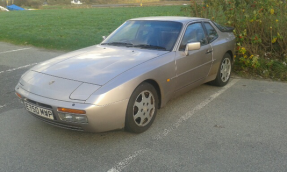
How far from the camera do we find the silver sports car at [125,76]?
3.20m

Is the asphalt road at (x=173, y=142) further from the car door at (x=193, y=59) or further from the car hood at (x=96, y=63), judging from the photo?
the car hood at (x=96, y=63)

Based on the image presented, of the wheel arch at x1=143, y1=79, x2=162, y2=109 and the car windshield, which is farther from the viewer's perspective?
the car windshield

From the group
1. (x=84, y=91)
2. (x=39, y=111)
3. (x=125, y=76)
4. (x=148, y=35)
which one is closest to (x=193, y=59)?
(x=148, y=35)

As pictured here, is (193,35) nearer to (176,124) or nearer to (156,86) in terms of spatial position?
(156,86)

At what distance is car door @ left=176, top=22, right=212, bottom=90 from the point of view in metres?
4.34

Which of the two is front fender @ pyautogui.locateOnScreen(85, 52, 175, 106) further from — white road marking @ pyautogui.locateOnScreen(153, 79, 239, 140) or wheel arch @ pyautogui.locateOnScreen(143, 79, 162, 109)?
white road marking @ pyautogui.locateOnScreen(153, 79, 239, 140)

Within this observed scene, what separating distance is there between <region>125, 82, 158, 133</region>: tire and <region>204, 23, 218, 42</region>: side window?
2.00m

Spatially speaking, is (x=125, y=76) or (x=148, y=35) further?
(x=148, y=35)

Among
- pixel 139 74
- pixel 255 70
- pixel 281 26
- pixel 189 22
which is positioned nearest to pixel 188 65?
pixel 189 22

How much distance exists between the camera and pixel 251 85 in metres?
6.01

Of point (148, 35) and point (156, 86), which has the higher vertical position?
point (148, 35)

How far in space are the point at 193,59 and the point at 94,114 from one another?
2.11 m

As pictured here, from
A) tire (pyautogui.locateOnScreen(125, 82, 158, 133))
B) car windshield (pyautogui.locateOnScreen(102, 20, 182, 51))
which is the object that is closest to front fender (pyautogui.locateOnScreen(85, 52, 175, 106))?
tire (pyautogui.locateOnScreen(125, 82, 158, 133))

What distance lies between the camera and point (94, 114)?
3115 millimetres
